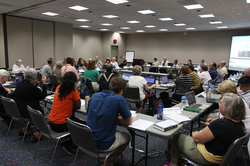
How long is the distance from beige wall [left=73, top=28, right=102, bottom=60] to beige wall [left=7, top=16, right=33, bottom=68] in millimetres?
→ 3877

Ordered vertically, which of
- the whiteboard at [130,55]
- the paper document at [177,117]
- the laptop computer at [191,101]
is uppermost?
the whiteboard at [130,55]

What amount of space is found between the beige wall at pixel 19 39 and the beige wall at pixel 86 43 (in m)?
3.88

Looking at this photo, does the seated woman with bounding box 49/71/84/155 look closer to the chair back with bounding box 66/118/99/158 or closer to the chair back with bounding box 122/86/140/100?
the chair back with bounding box 66/118/99/158

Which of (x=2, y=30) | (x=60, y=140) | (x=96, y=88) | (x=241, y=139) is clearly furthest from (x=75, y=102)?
(x=2, y=30)

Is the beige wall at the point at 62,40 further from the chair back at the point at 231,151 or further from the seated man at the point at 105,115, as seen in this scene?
the chair back at the point at 231,151

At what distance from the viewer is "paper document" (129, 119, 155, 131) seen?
2.02m

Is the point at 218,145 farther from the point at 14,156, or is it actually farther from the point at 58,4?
the point at 58,4

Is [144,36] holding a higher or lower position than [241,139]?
higher

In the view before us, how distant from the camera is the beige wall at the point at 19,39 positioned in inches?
354

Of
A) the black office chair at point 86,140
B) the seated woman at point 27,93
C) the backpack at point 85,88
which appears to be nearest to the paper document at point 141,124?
the black office chair at point 86,140

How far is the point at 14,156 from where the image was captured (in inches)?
102

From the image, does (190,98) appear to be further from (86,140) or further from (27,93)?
(27,93)

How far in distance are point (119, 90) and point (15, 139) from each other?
2340 mm

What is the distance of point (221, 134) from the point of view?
5.34 ft
